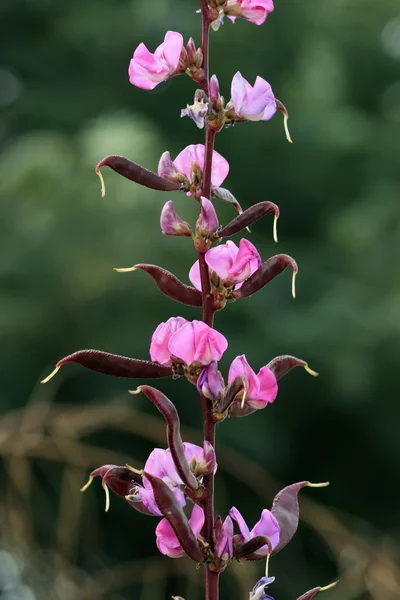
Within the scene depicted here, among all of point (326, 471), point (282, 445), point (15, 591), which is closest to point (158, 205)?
point (282, 445)

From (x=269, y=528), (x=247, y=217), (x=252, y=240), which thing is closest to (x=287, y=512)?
(x=269, y=528)

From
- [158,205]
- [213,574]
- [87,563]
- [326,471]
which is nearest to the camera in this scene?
[213,574]

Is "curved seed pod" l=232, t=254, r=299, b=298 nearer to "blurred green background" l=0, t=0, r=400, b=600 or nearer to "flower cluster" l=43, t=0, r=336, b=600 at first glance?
"flower cluster" l=43, t=0, r=336, b=600

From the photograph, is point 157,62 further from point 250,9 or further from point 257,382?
point 257,382

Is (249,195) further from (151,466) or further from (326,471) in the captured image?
(151,466)

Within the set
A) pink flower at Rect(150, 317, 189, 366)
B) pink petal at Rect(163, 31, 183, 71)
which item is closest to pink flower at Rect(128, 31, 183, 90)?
pink petal at Rect(163, 31, 183, 71)

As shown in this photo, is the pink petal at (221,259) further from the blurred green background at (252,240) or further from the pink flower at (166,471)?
the blurred green background at (252,240)
